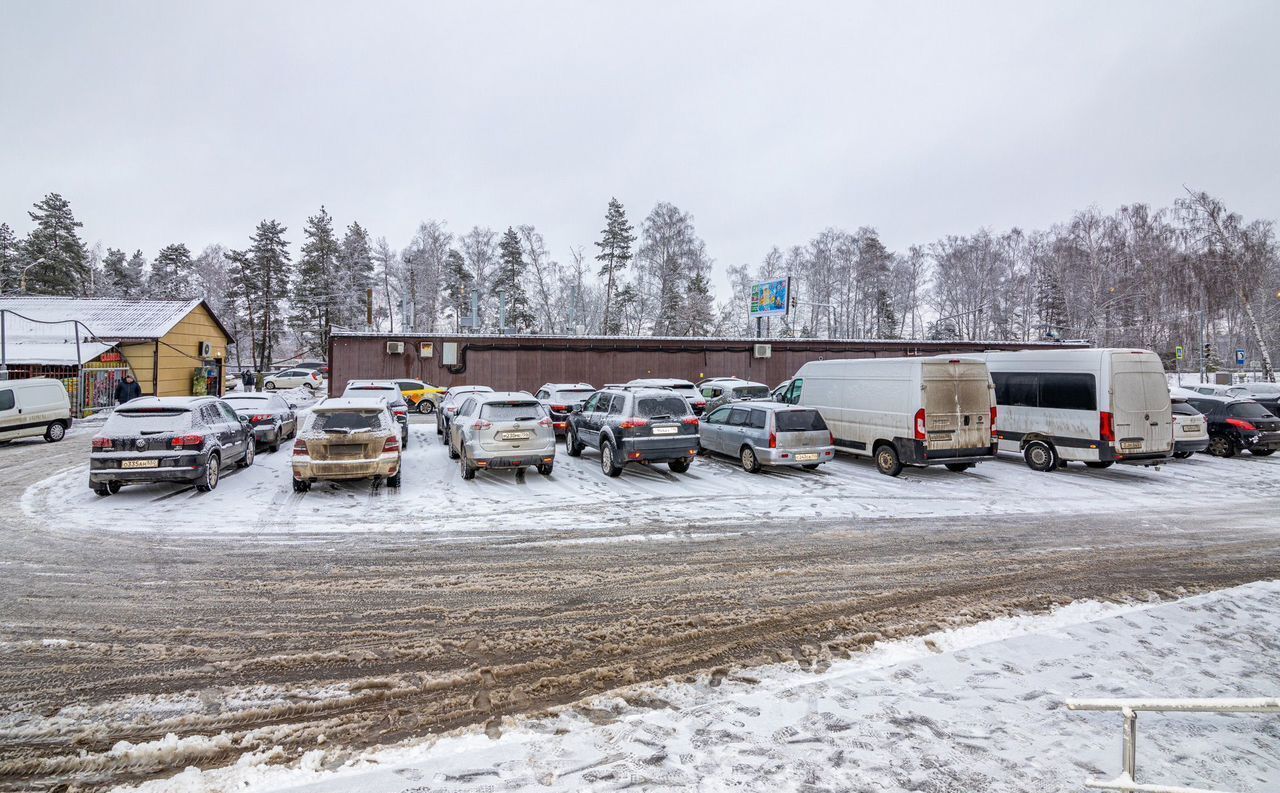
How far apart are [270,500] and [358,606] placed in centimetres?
557

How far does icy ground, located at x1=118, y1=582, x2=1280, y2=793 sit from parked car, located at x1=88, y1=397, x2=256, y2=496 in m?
8.39

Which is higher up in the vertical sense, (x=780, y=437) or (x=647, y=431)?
(x=647, y=431)

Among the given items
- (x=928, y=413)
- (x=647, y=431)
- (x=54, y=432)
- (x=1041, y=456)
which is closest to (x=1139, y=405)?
(x=1041, y=456)

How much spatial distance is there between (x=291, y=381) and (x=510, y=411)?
123ft

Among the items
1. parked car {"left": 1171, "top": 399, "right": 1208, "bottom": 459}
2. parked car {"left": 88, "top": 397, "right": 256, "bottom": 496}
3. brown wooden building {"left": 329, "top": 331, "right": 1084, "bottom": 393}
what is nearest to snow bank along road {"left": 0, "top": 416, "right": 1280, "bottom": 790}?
parked car {"left": 88, "top": 397, "right": 256, "bottom": 496}

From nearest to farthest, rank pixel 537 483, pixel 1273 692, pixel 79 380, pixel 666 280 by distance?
1. pixel 1273 692
2. pixel 537 483
3. pixel 79 380
4. pixel 666 280

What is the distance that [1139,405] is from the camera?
38.9 feet

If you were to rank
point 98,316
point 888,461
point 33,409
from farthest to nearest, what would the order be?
point 98,316 → point 33,409 → point 888,461

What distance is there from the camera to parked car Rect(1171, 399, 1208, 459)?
1402 cm

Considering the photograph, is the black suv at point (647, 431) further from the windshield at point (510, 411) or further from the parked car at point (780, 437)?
the windshield at point (510, 411)

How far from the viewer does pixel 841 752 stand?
10.5ft

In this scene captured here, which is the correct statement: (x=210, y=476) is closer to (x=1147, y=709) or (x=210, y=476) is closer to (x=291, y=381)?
(x=1147, y=709)

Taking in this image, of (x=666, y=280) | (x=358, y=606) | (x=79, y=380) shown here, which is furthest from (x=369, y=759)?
(x=666, y=280)

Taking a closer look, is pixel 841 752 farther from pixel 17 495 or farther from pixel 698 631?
pixel 17 495
